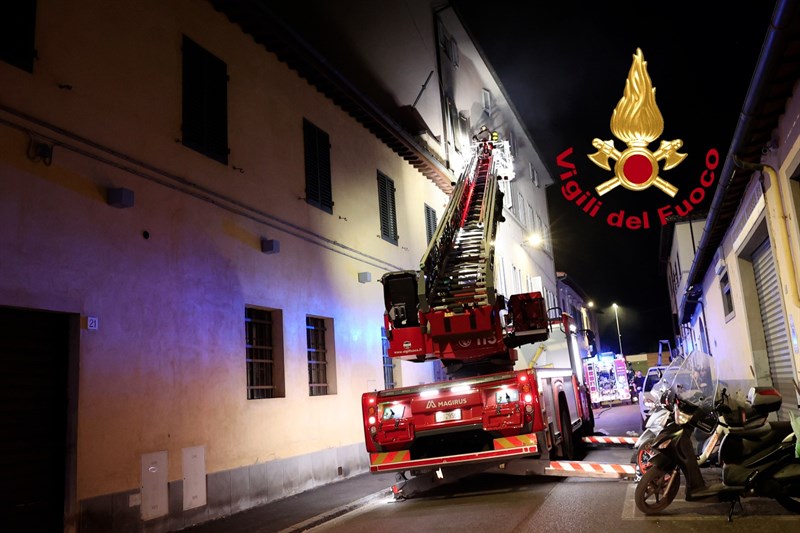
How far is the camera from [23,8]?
7.82 metres

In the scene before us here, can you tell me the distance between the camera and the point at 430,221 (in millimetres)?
20938

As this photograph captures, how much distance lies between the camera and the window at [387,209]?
56.6 ft

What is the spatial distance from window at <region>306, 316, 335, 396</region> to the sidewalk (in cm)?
206

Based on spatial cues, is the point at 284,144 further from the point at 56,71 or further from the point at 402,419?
the point at 402,419

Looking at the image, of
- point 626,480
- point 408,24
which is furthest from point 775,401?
point 408,24

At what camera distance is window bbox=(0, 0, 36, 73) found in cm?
757

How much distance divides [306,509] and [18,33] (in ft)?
23.5

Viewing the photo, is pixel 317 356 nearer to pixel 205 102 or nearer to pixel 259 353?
pixel 259 353

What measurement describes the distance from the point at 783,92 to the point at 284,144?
28.0 feet

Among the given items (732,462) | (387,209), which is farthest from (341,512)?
(387,209)

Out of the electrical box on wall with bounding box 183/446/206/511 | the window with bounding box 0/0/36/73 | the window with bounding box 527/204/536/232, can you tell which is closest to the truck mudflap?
the electrical box on wall with bounding box 183/446/206/511

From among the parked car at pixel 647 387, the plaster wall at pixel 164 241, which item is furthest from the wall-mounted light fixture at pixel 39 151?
the parked car at pixel 647 387

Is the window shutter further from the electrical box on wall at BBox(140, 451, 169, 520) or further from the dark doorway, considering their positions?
the dark doorway

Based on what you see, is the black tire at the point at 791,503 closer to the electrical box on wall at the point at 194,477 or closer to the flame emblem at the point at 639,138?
the electrical box on wall at the point at 194,477
